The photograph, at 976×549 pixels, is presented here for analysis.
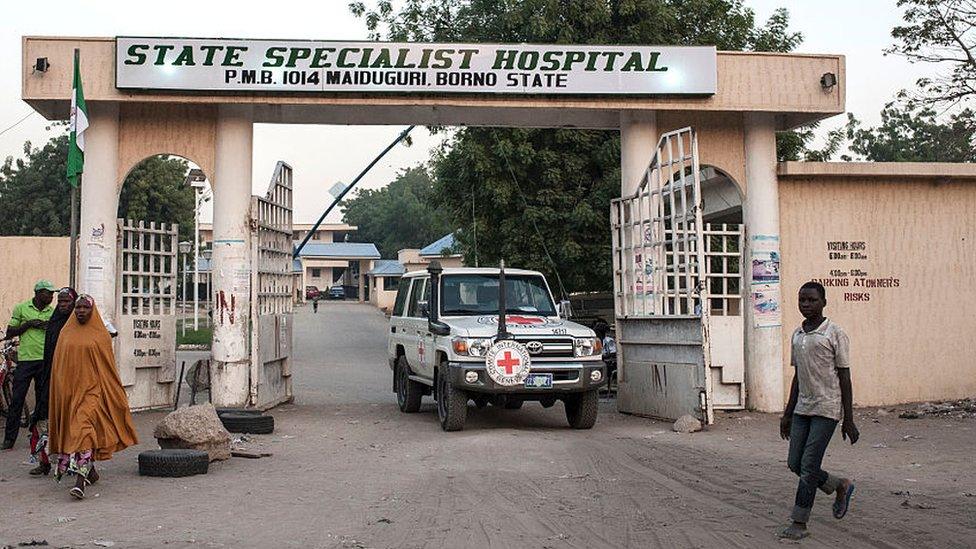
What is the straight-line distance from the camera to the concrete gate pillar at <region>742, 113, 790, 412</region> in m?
15.1

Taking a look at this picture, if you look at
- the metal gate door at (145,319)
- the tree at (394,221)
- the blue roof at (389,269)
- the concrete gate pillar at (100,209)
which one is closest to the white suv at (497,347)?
the metal gate door at (145,319)

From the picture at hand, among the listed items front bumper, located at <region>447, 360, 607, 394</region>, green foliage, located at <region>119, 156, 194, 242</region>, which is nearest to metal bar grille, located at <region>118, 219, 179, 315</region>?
front bumper, located at <region>447, 360, 607, 394</region>

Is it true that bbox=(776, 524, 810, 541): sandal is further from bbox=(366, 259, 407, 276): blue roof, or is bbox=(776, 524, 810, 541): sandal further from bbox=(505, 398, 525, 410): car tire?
bbox=(366, 259, 407, 276): blue roof

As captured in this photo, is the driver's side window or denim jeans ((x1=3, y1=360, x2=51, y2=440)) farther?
the driver's side window

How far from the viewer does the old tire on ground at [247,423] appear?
12.8m

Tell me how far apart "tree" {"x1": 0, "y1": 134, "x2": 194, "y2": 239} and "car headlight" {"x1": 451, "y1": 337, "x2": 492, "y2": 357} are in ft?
138

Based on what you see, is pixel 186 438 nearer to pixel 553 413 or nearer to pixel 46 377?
pixel 46 377

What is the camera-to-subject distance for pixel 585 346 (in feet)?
42.6

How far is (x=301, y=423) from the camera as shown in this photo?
14.4 m

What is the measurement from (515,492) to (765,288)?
7.48 metres

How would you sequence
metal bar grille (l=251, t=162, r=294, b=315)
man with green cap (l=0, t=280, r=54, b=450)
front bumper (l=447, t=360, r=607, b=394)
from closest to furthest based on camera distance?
1. man with green cap (l=0, t=280, r=54, b=450)
2. front bumper (l=447, t=360, r=607, b=394)
3. metal bar grille (l=251, t=162, r=294, b=315)

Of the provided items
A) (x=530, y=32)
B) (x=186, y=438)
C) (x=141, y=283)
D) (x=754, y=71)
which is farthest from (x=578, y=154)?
(x=186, y=438)

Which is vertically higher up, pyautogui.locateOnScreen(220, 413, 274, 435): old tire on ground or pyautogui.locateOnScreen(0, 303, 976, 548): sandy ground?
pyautogui.locateOnScreen(220, 413, 274, 435): old tire on ground

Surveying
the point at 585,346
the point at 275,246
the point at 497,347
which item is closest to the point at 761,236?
the point at 585,346
